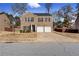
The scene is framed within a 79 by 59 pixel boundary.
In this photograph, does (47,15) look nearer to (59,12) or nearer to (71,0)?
(59,12)

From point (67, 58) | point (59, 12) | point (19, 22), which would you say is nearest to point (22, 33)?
point (19, 22)

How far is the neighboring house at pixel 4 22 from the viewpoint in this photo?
813 cm

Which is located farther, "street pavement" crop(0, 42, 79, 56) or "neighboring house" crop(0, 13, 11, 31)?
"neighboring house" crop(0, 13, 11, 31)

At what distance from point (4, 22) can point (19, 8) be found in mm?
872

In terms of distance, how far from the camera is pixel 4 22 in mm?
8234

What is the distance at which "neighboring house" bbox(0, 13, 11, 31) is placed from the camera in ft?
26.7

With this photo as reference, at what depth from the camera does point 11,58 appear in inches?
248

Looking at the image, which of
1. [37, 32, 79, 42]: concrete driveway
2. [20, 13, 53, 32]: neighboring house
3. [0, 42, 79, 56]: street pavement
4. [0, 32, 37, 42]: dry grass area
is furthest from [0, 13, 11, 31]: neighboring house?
[37, 32, 79, 42]: concrete driveway

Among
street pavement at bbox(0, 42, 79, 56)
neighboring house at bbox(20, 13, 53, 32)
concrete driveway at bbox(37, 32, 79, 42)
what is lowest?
street pavement at bbox(0, 42, 79, 56)

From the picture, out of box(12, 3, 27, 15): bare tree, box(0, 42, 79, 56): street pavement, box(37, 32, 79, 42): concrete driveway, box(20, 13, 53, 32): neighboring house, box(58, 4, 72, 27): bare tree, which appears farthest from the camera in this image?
box(37, 32, 79, 42): concrete driveway

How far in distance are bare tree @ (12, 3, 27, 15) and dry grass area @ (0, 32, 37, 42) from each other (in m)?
0.98

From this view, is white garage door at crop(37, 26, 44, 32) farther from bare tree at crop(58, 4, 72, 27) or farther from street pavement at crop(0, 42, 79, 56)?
bare tree at crop(58, 4, 72, 27)

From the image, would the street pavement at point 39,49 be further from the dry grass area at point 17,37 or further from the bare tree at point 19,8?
the bare tree at point 19,8

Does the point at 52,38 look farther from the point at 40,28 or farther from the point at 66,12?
the point at 66,12
